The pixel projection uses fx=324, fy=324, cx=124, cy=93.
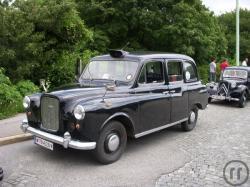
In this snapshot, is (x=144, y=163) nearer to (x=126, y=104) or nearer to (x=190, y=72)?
(x=126, y=104)

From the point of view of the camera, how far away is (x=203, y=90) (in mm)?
8906

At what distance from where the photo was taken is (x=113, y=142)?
583 cm

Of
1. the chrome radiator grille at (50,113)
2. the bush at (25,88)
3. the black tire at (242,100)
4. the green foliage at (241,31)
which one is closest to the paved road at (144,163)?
the chrome radiator grille at (50,113)

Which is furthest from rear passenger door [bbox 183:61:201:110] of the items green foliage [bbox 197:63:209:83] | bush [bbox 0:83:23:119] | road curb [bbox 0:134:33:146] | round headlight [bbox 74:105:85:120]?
green foliage [bbox 197:63:209:83]

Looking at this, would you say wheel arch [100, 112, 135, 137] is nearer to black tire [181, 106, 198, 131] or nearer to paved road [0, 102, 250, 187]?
paved road [0, 102, 250, 187]

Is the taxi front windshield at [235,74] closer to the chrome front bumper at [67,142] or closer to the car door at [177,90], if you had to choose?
the car door at [177,90]

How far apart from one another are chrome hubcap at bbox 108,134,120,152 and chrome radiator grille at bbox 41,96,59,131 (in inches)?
37.9

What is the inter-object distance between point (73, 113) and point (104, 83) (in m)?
1.42

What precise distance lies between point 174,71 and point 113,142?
277 cm

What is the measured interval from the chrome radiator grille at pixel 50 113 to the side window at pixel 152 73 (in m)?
1.86

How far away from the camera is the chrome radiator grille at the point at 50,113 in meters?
5.64

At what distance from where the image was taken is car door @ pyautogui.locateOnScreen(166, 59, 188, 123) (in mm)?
7445

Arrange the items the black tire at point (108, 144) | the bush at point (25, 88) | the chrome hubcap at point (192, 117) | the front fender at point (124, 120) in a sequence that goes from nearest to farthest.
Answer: the black tire at point (108, 144), the front fender at point (124, 120), the chrome hubcap at point (192, 117), the bush at point (25, 88)

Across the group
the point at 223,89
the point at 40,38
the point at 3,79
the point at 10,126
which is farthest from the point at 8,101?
the point at 223,89
